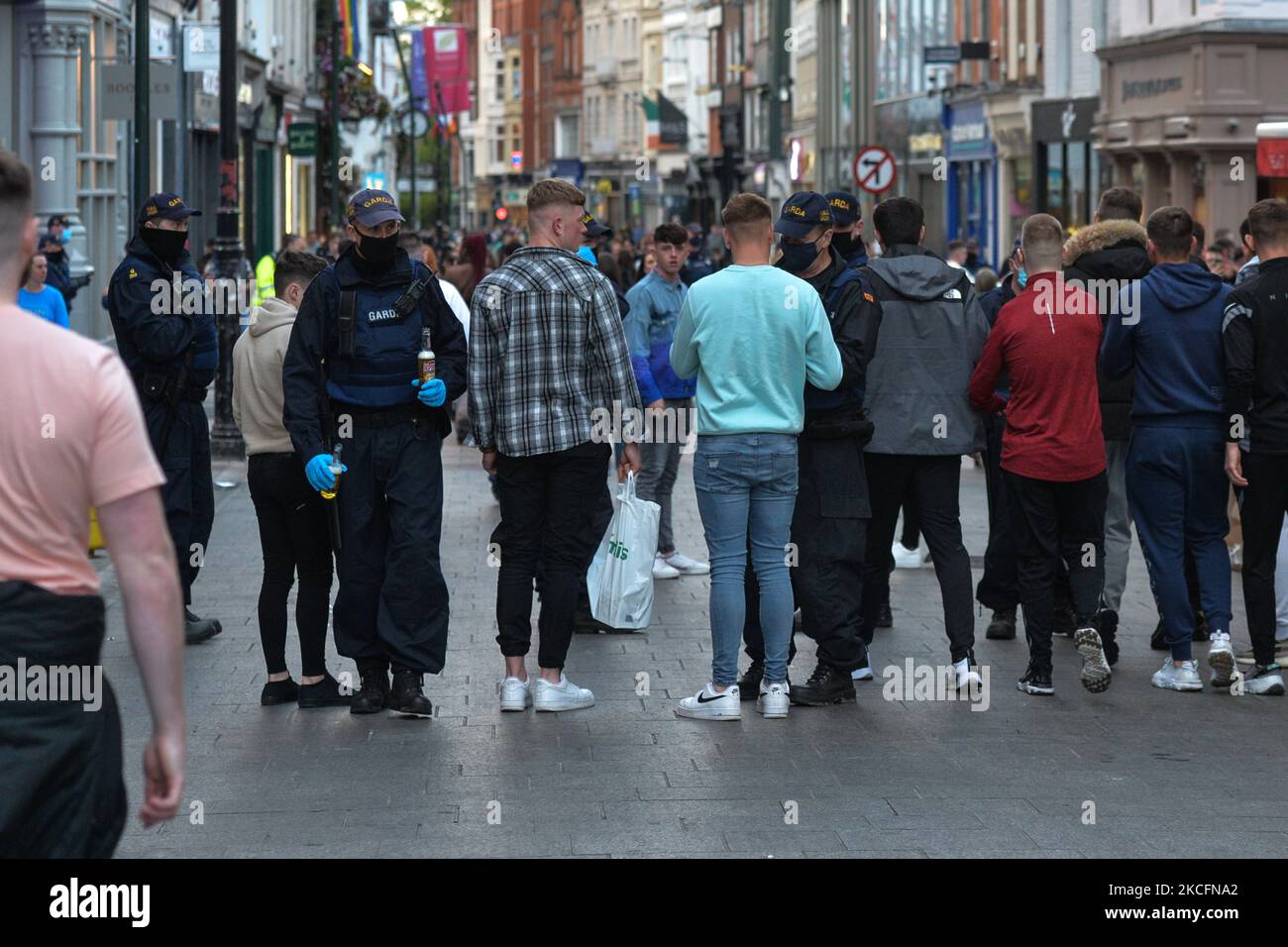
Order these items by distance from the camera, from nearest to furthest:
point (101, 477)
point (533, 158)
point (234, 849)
Answer: point (101, 477) < point (234, 849) < point (533, 158)

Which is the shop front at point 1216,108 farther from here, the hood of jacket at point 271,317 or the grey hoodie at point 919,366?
the hood of jacket at point 271,317

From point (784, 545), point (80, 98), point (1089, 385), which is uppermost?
point (80, 98)

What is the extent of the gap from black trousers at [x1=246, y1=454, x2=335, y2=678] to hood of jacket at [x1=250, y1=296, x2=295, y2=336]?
0.55m

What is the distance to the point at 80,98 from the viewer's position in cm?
2606

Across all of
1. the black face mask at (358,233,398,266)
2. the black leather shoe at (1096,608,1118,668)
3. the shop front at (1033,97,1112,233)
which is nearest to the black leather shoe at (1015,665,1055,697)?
the black leather shoe at (1096,608,1118,668)

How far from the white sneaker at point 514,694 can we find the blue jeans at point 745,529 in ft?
2.50

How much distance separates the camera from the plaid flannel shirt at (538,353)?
8.49 metres

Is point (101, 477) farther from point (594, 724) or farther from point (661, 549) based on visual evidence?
point (661, 549)

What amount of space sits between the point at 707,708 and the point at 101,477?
193 inches

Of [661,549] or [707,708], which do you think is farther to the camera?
[661,549]

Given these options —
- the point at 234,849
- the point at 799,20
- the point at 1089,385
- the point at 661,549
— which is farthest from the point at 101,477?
the point at 799,20

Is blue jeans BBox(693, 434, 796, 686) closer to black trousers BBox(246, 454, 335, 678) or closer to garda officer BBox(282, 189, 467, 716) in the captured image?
garda officer BBox(282, 189, 467, 716)

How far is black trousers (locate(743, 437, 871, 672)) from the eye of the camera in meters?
8.77

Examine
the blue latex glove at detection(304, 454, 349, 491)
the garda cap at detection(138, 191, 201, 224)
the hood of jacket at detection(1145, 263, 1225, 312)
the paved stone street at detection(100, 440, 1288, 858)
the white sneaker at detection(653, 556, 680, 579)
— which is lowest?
the paved stone street at detection(100, 440, 1288, 858)
